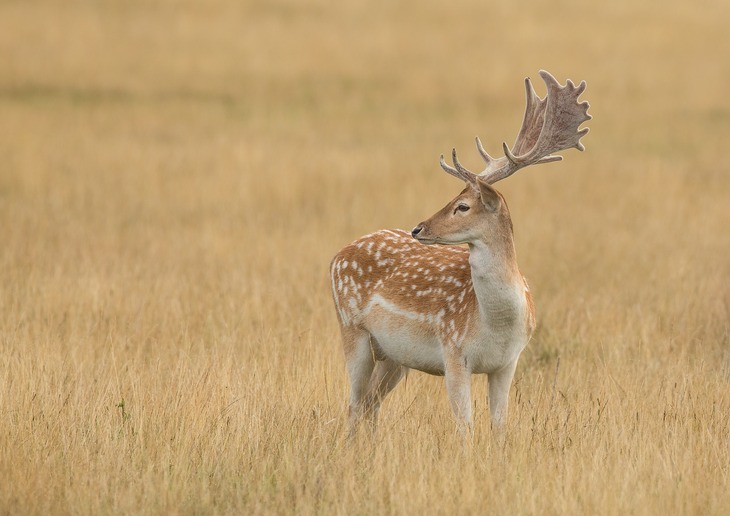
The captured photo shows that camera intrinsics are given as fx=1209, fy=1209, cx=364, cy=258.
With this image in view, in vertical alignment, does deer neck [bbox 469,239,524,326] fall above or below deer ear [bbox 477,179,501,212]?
below

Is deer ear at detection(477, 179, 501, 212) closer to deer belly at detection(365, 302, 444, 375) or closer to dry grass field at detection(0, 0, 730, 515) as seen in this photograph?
deer belly at detection(365, 302, 444, 375)

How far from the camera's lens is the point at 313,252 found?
9547 millimetres

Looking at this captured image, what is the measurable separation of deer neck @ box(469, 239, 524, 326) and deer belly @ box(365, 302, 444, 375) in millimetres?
392

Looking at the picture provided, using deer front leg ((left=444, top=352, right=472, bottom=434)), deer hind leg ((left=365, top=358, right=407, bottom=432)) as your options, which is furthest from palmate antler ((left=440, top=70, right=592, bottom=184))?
deer hind leg ((left=365, top=358, right=407, bottom=432))

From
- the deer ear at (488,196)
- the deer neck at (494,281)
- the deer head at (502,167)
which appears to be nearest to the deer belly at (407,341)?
the deer neck at (494,281)

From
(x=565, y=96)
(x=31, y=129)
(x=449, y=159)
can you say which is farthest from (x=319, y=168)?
(x=565, y=96)

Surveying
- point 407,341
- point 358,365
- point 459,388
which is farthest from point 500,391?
point 358,365

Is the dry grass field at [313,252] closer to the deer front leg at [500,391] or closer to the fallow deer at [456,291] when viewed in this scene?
the deer front leg at [500,391]

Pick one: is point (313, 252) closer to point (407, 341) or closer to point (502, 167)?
point (407, 341)

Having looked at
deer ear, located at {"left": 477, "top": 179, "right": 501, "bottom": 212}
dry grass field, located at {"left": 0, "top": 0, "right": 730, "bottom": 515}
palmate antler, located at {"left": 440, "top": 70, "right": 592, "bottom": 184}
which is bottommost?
dry grass field, located at {"left": 0, "top": 0, "right": 730, "bottom": 515}

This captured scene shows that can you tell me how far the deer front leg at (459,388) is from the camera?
4855mm

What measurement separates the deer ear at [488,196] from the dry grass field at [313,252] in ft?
2.99

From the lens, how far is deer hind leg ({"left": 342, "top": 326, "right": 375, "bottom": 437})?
17.9ft

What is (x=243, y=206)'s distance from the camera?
1170 cm
